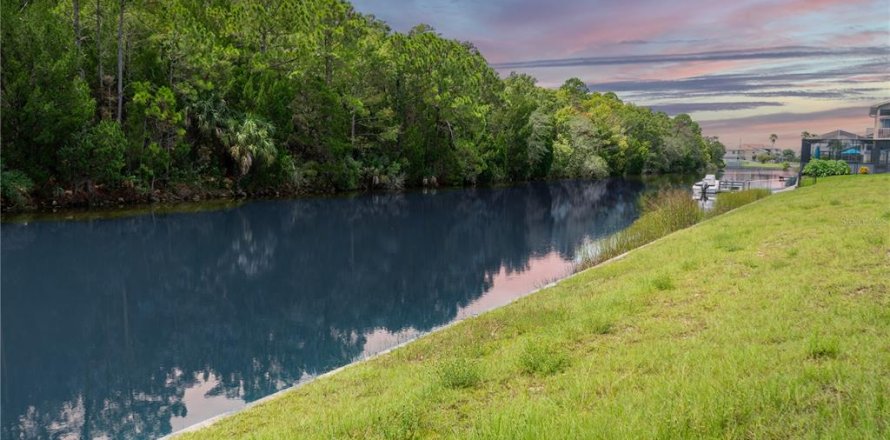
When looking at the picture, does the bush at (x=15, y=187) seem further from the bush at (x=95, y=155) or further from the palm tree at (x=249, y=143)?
the palm tree at (x=249, y=143)

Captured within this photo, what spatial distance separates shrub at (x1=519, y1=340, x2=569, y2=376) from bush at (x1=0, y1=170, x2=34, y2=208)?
2892 cm

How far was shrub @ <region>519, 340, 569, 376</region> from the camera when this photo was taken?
627 cm

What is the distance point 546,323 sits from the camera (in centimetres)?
870

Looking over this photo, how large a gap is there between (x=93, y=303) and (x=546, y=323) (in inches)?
459

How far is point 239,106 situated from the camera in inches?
1597

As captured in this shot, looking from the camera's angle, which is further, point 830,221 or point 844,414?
point 830,221

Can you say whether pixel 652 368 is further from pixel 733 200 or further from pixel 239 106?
pixel 239 106

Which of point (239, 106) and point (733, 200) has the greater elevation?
point (239, 106)

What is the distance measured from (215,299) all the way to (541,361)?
11510 millimetres

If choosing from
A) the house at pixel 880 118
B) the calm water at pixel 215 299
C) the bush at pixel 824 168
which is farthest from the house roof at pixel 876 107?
the calm water at pixel 215 299

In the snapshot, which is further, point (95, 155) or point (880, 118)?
point (880, 118)

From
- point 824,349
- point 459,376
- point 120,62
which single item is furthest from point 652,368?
point 120,62

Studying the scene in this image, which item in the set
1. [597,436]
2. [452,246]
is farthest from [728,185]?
[597,436]

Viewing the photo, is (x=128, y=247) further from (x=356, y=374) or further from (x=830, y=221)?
(x=830, y=221)
